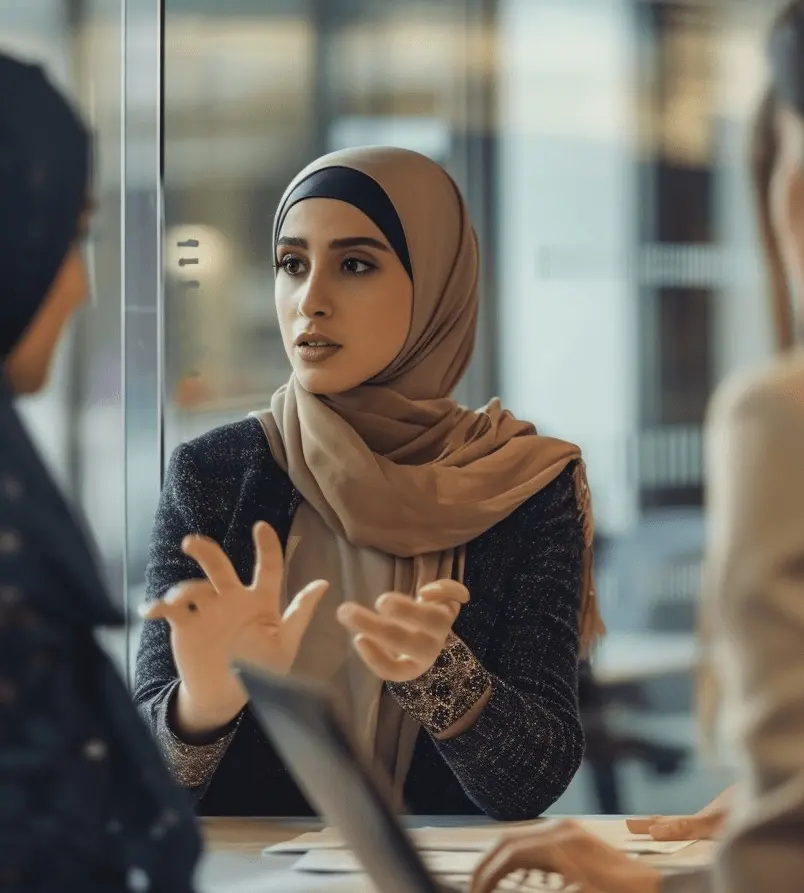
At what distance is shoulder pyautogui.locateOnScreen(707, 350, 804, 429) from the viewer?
0.69m

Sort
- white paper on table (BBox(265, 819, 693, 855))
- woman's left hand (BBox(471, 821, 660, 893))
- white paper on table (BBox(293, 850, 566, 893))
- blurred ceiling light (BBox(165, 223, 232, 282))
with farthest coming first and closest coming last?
blurred ceiling light (BBox(165, 223, 232, 282)) < white paper on table (BBox(265, 819, 693, 855)) < white paper on table (BBox(293, 850, 566, 893)) < woman's left hand (BBox(471, 821, 660, 893))

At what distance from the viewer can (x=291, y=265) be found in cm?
156

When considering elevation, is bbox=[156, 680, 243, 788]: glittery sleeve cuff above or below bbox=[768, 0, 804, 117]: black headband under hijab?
below

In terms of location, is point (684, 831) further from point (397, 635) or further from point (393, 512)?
point (393, 512)

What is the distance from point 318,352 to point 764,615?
0.92 metres

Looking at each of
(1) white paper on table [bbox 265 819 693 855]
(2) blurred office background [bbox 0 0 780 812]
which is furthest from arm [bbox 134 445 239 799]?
(2) blurred office background [bbox 0 0 780 812]

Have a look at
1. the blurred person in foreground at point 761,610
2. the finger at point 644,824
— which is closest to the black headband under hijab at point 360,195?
the finger at point 644,824

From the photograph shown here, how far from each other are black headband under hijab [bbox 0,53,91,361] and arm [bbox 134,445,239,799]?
0.67 meters

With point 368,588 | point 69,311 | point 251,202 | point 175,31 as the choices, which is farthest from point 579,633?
point 175,31

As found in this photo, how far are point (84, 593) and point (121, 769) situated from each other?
0.09 m

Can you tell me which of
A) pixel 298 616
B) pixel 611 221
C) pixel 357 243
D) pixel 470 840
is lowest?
pixel 470 840

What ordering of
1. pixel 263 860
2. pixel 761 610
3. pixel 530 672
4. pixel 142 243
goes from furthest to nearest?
pixel 142 243
pixel 530 672
pixel 263 860
pixel 761 610

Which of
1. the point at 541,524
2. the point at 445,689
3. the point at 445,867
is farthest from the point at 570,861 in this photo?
the point at 541,524

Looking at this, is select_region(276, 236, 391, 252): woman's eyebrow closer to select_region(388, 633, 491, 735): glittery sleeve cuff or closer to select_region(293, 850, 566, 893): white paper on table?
select_region(388, 633, 491, 735): glittery sleeve cuff
